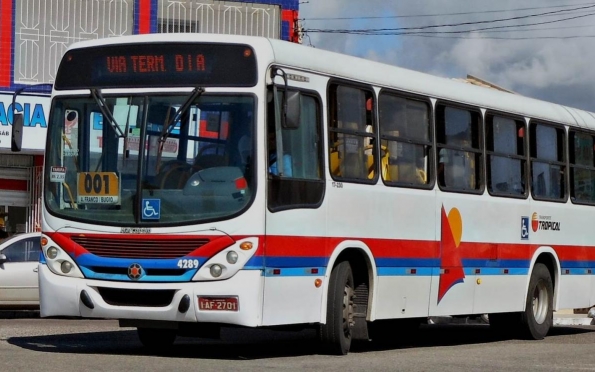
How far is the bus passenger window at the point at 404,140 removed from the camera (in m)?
14.4

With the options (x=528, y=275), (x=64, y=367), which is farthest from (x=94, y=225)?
(x=528, y=275)

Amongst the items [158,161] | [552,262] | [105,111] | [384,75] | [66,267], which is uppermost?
[384,75]

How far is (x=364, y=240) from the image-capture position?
13.8 meters

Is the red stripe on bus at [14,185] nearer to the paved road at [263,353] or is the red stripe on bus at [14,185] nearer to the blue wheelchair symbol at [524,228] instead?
the paved road at [263,353]

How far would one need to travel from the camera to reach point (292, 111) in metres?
12.2

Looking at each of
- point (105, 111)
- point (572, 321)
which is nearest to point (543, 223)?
point (572, 321)

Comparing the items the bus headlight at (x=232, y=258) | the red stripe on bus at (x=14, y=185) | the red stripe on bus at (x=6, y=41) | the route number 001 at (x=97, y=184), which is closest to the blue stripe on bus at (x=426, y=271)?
the bus headlight at (x=232, y=258)

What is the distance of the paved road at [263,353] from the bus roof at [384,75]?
9.71 ft

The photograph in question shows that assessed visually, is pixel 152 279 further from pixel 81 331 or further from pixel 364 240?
pixel 81 331

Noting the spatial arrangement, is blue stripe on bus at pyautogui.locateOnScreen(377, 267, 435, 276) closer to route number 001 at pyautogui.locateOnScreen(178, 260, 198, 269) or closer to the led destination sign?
route number 001 at pyautogui.locateOnScreen(178, 260, 198, 269)

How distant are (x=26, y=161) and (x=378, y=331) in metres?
16.1

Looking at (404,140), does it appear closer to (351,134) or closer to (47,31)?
(351,134)

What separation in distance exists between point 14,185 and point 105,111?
19212 mm

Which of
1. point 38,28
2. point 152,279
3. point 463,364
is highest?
point 38,28
